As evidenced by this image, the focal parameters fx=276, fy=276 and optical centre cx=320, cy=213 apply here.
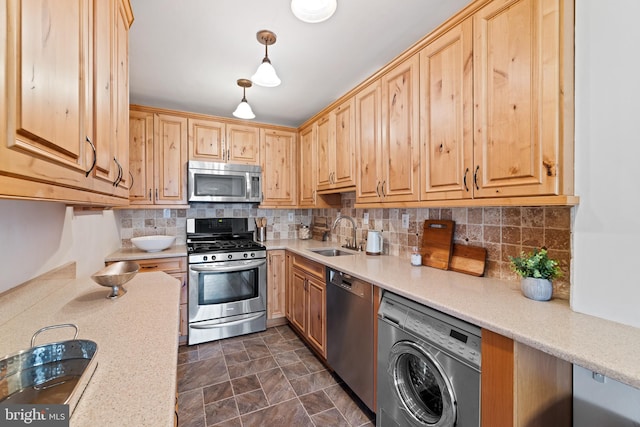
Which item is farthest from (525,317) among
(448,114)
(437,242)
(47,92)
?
(47,92)

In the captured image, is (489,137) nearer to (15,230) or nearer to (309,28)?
(309,28)

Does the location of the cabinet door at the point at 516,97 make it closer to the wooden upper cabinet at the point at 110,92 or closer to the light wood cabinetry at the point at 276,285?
the wooden upper cabinet at the point at 110,92

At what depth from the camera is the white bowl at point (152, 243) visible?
2.64 m

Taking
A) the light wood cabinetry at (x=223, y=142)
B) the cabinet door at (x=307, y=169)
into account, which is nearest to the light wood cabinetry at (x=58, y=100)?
the light wood cabinetry at (x=223, y=142)

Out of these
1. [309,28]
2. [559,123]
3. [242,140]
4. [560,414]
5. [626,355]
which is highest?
[309,28]

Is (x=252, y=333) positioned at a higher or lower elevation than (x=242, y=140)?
lower

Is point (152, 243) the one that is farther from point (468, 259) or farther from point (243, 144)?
point (468, 259)

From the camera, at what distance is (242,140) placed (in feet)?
10.6

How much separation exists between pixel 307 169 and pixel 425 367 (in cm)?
242

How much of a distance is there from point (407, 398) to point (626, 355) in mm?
952

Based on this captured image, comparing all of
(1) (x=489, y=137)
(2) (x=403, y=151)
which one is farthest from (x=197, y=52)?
(1) (x=489, y=137)

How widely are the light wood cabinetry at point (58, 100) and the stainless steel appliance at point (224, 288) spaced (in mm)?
1706

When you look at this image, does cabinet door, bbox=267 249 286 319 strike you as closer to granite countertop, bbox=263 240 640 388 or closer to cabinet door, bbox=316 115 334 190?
cabinet door, bbox=316 115 334 190

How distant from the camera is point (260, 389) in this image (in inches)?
80.3
